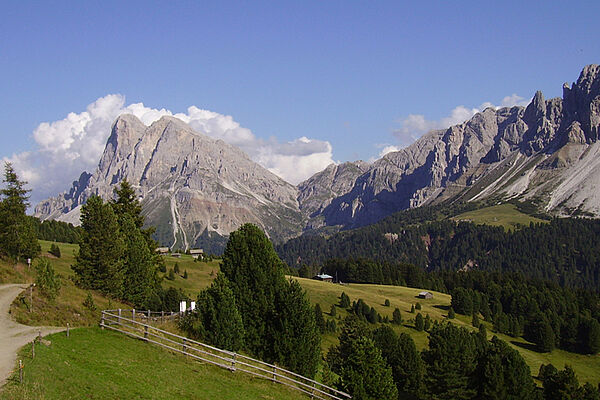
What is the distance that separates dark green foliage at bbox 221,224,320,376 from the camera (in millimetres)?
44844

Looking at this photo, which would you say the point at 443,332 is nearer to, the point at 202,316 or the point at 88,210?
the point at 202,316

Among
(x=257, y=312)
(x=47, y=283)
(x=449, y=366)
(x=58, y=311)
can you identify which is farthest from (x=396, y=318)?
(x=58, y=311)

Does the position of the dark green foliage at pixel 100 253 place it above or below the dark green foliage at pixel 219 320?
above

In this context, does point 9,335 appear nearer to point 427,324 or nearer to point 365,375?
point 365,375

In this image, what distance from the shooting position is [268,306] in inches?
1914

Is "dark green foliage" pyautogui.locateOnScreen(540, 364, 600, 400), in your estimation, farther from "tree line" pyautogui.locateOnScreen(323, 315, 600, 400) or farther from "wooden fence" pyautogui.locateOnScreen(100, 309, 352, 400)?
"wooden fence" pyautogui.locateOnScreen(100, 309, 352, 400)

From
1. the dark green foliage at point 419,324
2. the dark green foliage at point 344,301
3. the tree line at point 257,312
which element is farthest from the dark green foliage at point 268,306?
the dark green foliage at point 344,301

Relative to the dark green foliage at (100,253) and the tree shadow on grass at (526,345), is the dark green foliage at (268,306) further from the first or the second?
the tree shadow on grass at (526,345)

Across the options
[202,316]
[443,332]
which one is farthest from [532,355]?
[202,316]

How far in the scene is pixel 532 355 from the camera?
12725 cm

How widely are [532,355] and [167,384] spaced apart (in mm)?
121725

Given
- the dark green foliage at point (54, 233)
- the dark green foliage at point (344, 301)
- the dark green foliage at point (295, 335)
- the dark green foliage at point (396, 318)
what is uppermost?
the dark green foliage at point (54, 233)

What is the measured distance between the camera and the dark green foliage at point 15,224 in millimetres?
58344

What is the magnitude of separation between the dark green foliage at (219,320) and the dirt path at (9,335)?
38.6ft
